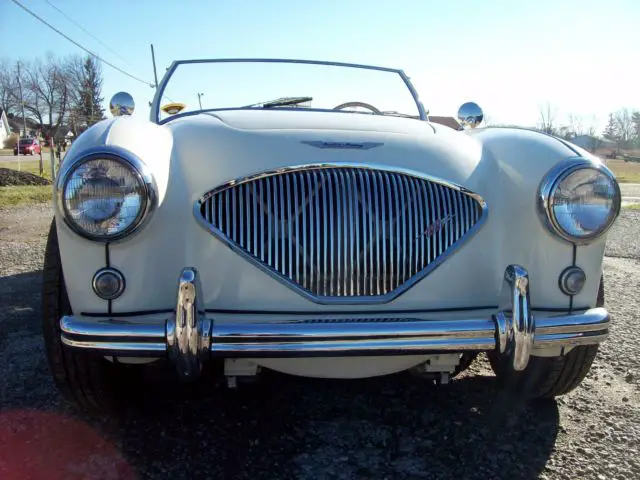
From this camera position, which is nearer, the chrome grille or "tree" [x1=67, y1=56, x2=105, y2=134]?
the chrome grille

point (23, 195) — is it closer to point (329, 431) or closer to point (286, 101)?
point (286, 101)

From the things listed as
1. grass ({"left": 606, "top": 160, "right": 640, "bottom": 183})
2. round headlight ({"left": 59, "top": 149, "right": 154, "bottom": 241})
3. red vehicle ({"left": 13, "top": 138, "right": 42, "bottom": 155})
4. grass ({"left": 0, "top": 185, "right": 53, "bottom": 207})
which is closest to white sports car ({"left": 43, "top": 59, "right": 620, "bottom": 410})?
round headlight ({"left": 59, "top": 149, "right": 154, "bottom": 241})

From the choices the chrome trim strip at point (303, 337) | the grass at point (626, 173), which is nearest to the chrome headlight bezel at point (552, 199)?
the chrome trim strip at point (303, 337)

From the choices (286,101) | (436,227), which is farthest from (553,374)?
(286,101)

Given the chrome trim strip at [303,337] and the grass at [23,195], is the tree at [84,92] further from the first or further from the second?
the chrome trim strip at [303,337]

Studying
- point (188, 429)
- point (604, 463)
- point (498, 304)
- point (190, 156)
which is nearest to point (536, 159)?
point (498, 304)

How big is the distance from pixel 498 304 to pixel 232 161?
1.15m

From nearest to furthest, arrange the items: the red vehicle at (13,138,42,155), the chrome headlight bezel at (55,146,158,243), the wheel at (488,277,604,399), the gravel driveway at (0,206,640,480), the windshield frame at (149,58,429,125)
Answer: the chrome headlight bezel at (55,146,158,243) < the gravel driveway at (0,206,640,480) < the wheel at (488,277,604,399) < the windshield frame at (149,58,429,125) < the red vehicle at (13,138,42,155)

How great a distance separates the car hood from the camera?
2.50 meters

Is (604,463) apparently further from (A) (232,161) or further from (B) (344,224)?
(A) (232,161)

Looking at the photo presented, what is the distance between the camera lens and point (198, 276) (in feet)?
→ 6.23

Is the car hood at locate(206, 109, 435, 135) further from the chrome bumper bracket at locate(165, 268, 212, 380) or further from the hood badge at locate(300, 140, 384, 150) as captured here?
the chrome bumper bracket at locate(165, 268, 212, 380)

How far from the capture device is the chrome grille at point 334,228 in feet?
6.62

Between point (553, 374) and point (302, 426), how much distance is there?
43.0 inches
